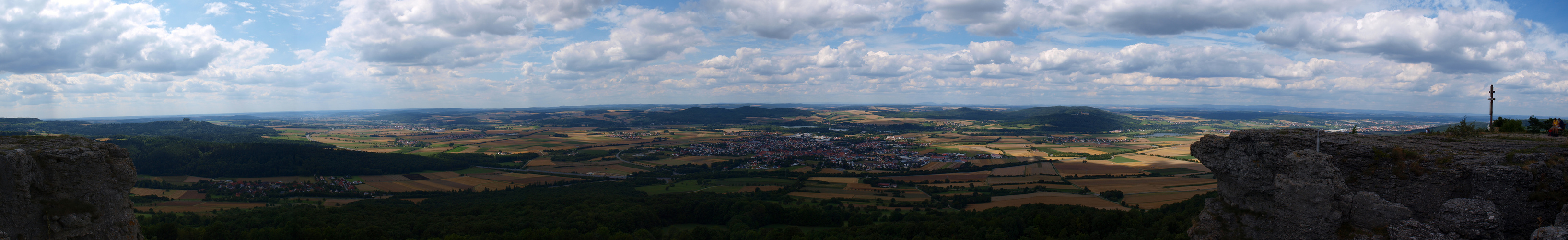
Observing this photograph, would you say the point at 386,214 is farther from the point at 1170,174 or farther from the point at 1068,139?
the point at 1068,139

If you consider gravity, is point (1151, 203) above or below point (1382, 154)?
→ below

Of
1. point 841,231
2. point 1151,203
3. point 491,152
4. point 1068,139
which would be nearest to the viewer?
point 841,231

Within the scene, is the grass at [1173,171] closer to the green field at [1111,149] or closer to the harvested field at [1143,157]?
the harvested field at [1143,157]

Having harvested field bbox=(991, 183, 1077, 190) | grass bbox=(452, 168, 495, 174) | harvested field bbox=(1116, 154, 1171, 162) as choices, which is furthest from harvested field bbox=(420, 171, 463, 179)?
harvested field bbox=(1116, 154, 1171, 162)

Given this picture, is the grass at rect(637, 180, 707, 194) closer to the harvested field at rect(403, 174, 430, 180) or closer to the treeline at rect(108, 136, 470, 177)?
the harvested field at rect(403, 174, 430, 180)

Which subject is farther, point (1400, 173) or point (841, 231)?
point (841, 231)

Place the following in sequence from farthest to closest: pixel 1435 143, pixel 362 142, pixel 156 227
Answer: pixel 362 142, pixel 156 227, pixel 1435 143

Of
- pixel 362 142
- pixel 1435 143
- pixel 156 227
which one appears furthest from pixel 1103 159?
pixel 362 142

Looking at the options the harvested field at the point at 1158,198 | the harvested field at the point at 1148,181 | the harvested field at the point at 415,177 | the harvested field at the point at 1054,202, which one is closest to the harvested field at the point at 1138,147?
the harvested field at the point at 1148,181
